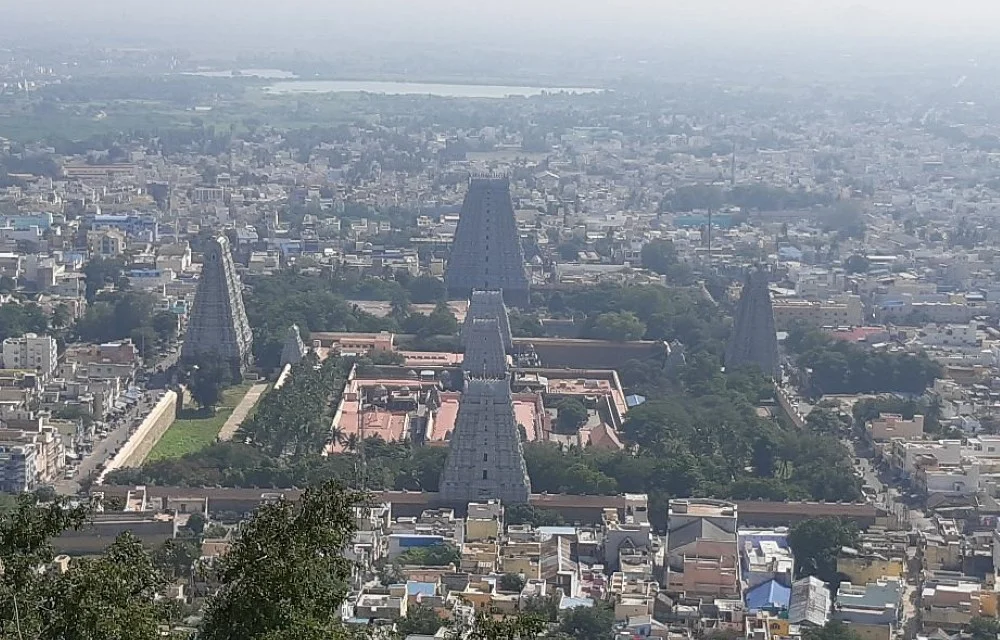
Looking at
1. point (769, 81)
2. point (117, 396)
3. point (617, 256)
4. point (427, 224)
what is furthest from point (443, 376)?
point (769, 81)

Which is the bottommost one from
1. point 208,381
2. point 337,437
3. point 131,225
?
point 131,225

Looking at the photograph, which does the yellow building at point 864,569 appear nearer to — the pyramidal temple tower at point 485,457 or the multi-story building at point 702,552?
the multi-story building at point 702,552

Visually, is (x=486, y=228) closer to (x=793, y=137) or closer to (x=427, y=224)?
(x=427, y=224)

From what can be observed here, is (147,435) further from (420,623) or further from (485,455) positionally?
(420,623)

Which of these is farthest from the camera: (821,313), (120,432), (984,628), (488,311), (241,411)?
(821,313)

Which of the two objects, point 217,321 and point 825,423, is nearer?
point 825,423

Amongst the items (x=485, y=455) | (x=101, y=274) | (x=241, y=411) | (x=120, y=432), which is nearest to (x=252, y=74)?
(x=101, y=274)

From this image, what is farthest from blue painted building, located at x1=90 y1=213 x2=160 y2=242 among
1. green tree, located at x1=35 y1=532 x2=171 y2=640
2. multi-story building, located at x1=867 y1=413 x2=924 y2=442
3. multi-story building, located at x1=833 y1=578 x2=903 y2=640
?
green tree, located at x1=35 y1=532 x2=171 y2=640
